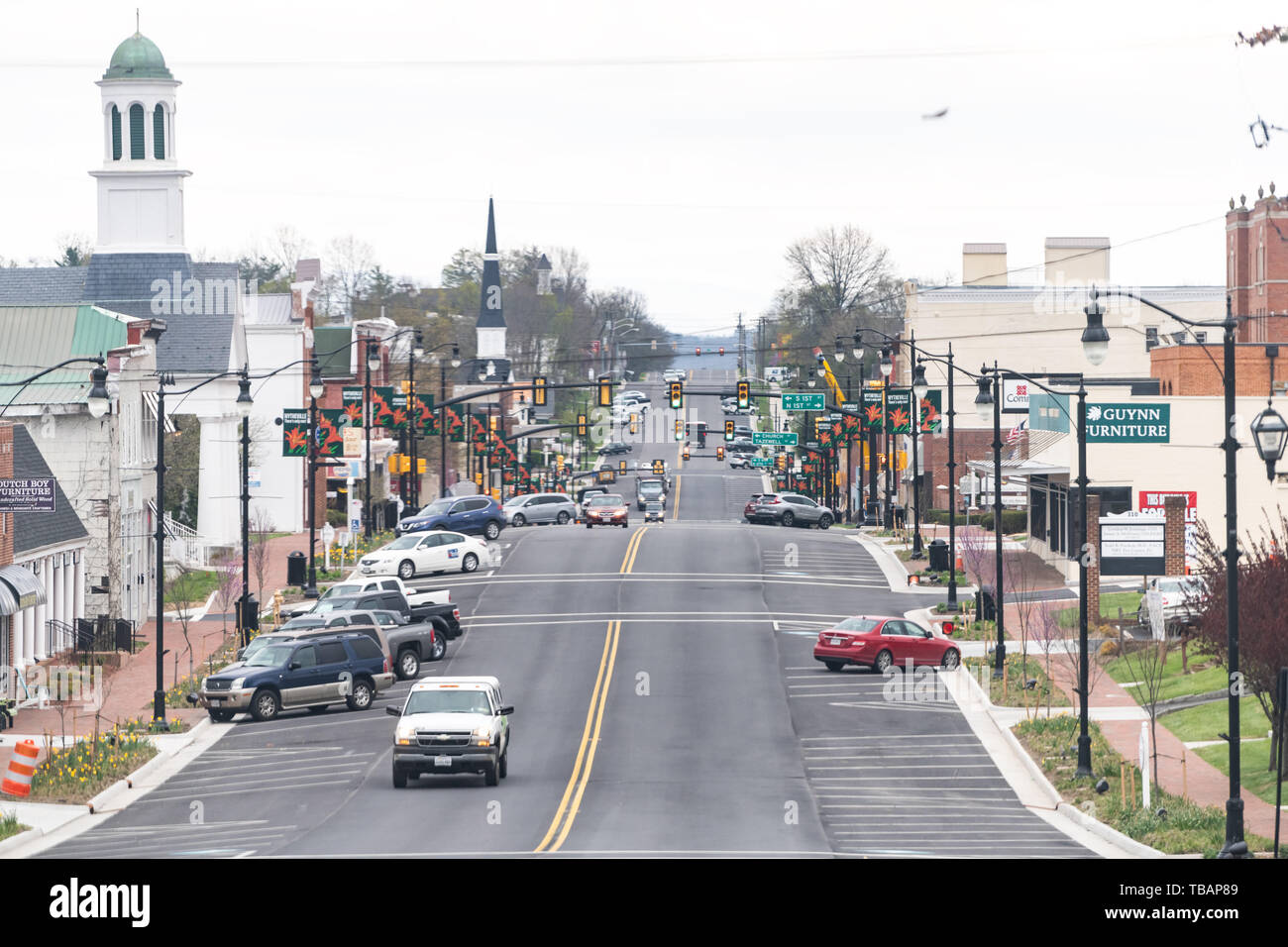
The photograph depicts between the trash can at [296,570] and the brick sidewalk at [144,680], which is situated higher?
the trash can at [296,570]

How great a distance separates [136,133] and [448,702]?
52786mm

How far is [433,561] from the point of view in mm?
60438

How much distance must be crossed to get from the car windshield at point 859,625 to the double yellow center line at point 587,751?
570 centimetres

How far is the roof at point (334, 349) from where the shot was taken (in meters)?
97.9

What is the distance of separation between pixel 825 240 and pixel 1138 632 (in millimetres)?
106399

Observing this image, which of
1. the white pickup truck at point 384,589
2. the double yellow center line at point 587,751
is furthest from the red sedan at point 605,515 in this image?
the white pickup truck at point 384,589

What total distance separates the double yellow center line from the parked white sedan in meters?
11.3

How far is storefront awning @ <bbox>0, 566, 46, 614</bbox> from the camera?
1641 inches

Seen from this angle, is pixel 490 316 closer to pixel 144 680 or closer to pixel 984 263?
pixel 984 263

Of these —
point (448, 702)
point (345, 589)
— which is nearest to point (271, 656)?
point (448, 702)

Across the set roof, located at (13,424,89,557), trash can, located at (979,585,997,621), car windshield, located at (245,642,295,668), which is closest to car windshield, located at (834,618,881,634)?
trash can, located at (979,585,997,621)

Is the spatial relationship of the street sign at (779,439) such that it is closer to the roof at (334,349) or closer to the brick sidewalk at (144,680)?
the roof at (334,349)
